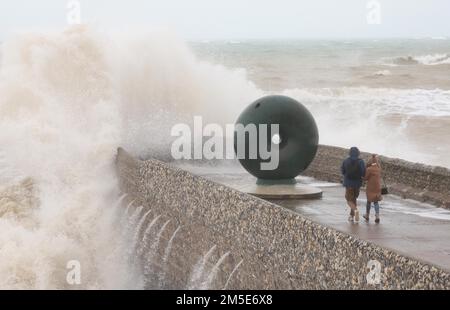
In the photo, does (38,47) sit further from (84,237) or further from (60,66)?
(84,237)

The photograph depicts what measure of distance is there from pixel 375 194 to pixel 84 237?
6.74 metres

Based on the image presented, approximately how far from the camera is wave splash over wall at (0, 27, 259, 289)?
592 inches

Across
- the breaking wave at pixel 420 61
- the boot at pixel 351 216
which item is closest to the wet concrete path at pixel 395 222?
the boot at pixel 351 216

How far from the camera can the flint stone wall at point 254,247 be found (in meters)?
7.31

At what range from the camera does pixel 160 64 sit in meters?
24.2

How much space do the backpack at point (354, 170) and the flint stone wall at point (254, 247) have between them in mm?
1531

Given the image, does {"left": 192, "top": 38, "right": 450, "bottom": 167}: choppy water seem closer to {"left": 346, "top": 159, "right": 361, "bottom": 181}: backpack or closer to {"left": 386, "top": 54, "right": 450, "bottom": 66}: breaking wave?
{"left": 386, "top": 54, "right": 450, "bottom": 66}: breaking wave

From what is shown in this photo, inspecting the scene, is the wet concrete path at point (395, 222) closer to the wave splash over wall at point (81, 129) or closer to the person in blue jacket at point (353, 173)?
the person in blue jacket at point (353, 173)

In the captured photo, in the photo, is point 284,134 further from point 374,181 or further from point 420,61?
point 420,61

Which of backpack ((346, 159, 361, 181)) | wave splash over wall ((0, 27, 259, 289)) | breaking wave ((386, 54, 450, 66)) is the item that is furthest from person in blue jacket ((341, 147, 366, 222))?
breaking wave ((386, 54, 450, 66))

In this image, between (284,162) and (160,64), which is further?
(160,64)

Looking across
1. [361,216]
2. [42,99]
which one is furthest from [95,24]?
[361,216]

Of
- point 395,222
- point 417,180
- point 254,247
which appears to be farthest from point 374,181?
point 417,180
